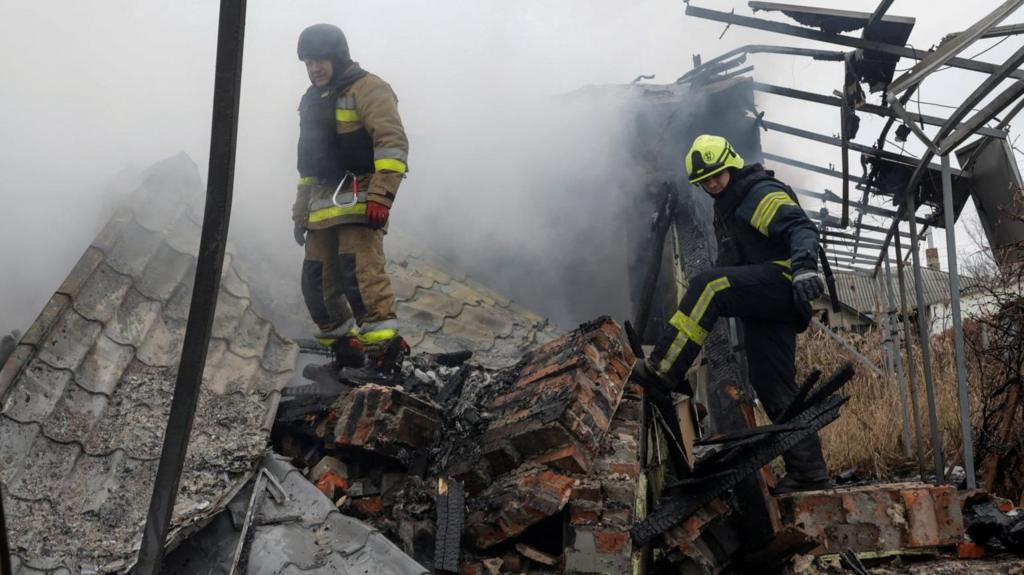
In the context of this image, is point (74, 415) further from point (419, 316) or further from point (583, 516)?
point (419, 316)

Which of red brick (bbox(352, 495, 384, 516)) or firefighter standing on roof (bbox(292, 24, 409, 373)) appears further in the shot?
firefighter standing on roof (bbox(292, 24, 409, 373))

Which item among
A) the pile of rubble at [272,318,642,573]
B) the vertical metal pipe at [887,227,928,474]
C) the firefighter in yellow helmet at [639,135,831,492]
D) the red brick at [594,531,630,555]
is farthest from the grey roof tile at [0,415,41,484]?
the vertical metal pipe at [887,227,928,474]

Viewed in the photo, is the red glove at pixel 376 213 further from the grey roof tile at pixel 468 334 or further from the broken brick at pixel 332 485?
the grey roof tile at pixel 468 334

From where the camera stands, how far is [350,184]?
4.51 m

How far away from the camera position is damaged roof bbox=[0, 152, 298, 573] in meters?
2.83

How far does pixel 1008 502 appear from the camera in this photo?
162 inches

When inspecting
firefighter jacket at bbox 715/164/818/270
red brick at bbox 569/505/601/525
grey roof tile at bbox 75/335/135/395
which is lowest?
red brick at bbox 569/505/601/525

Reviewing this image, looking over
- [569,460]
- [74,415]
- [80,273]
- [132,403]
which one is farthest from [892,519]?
[80,273]

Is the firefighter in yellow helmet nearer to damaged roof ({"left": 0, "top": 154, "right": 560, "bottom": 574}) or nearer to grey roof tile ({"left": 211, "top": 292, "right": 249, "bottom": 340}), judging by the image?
damaged roof ({"left": 0, "top": 154, "right": 560, "bottom": 574})

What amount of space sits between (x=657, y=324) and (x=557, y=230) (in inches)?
81.0

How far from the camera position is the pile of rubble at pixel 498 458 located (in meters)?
3.15

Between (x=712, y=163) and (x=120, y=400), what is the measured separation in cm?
312

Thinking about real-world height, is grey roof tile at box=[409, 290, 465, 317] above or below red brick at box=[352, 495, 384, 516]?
above

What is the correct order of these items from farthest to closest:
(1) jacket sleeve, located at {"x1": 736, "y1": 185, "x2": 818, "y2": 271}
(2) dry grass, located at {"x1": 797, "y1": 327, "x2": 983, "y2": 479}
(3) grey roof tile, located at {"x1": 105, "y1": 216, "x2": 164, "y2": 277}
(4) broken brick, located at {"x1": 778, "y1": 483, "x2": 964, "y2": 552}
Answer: (2) dry grass, located at {"x1": 797, "y1": 327, "x2": 983, "y2": 479}
(3) grey roof tile, located at {"x1": 105, "y1": 216, "x2": 164, "y2": 277}
(1) jacket sleeve, located at {"x1": 736, "y1": 185, "x2": 818, "y2": 271}
(4) broken brick, located at {"x1": 778, "y1": 483, "x2": 964, "y2": 552}
